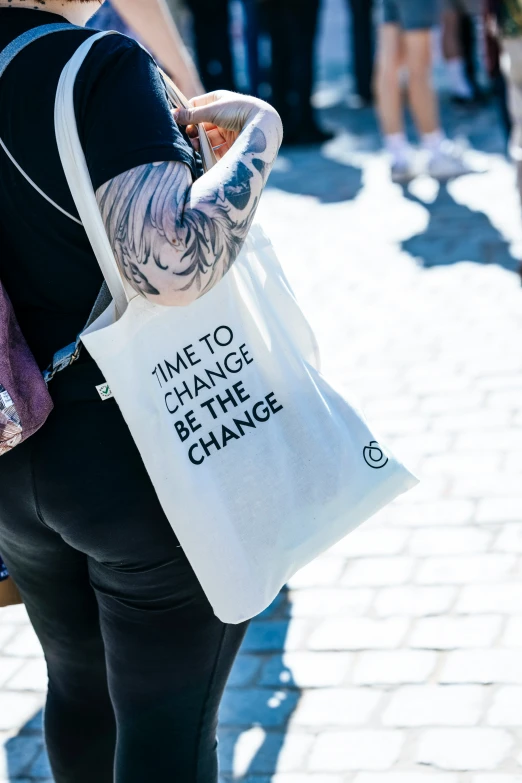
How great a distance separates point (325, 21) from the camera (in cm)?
1652

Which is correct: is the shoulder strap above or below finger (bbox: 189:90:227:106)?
above

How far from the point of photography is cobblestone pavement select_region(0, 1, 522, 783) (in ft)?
8.25

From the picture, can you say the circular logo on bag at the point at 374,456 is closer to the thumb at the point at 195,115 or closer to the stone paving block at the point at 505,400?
the thumb at the point at 195,115

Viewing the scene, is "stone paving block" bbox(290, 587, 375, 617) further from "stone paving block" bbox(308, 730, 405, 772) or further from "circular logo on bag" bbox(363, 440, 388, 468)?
"circular logo on bag" bbox(363, 440, 388, 468)

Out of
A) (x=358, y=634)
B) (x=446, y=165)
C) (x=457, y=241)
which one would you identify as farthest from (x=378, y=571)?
(x=446, y=165)

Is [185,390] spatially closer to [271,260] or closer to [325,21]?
[271,260]

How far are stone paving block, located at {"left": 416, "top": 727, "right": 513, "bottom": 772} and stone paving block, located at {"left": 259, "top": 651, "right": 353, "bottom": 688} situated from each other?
353 millimetres

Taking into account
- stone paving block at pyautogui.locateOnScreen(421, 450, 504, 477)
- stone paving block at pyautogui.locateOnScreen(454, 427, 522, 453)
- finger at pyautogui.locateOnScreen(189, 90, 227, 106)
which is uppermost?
finger at pyautogui.locateOnScreen(189, 90, 227, 106)

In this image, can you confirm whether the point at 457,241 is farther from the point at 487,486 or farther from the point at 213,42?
the point at 213,42

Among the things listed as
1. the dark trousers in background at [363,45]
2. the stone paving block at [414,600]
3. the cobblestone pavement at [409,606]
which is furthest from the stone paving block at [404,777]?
the dark trousers in background at [363,45]

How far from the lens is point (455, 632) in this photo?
287cm

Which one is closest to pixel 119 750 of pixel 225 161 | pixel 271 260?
pixel 271 260

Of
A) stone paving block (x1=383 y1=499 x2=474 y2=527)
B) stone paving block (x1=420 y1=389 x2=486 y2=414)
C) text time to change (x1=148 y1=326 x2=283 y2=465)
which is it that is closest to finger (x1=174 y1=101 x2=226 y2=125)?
text time to change (x1=148 y1=326 x2=283 y2=465)

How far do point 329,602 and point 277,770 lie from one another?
71 centimetres
